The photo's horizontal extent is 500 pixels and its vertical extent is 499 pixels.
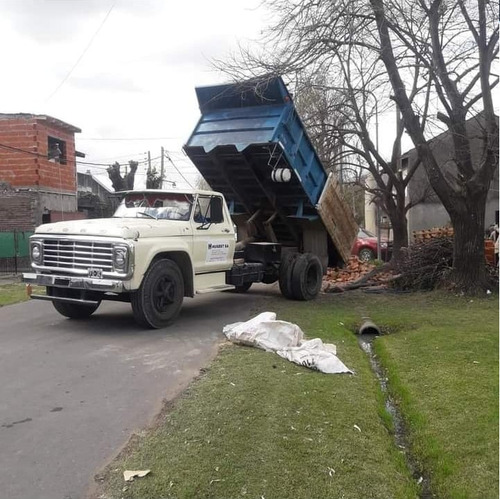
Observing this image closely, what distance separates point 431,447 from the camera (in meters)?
4.33

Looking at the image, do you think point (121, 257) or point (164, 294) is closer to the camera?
point (121, 257)

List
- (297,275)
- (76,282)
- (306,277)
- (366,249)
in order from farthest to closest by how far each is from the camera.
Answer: (366,249)
(306,277)
(297,275)
(76,282)

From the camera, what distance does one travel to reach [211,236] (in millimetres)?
9828

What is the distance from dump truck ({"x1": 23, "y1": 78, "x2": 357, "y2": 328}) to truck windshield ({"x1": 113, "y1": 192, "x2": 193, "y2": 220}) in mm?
18

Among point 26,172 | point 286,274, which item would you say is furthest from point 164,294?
point 26,172

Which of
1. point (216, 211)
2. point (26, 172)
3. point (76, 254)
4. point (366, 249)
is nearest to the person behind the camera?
point (76, 254)

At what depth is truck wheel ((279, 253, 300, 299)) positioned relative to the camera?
11.8 metres

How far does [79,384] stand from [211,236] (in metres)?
4.46

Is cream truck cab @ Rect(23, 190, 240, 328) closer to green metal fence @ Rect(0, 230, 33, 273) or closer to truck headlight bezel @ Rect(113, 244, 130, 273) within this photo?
truck headlight bezel @ Rect(113, 244, 130, 273)

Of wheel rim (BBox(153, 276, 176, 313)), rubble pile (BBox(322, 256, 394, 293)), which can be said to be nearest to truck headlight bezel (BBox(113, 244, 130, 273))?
wheel rim (BBox(153, 276, 176, 313))

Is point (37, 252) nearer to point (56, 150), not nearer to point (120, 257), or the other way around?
point (120, 257)

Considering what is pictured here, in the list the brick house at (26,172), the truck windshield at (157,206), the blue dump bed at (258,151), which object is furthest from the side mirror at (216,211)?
the brick house at (26,172)

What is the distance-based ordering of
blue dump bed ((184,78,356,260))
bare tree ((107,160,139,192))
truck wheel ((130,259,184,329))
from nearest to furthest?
truck wheel ((130,259,184,329))
blue dump bed ((184,78,356,260))
bare tree ((107,160,139,192))

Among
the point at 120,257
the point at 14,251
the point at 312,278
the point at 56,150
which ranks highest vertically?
the point at 56,150
